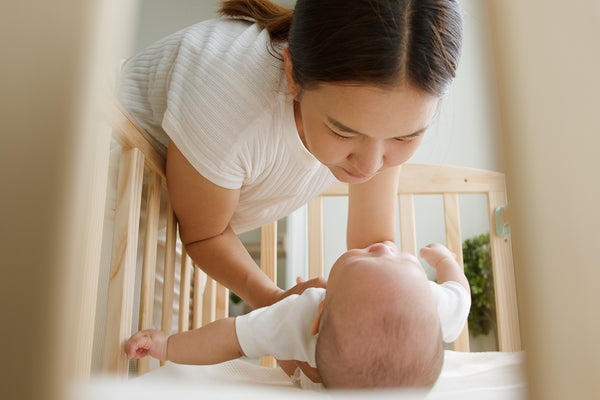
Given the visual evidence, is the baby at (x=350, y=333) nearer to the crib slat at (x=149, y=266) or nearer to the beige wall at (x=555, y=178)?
the crib slat at (x=149, y=266)

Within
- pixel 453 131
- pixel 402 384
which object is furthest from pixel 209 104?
pixel 453 131

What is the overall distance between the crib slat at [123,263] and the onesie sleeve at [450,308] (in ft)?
1.39

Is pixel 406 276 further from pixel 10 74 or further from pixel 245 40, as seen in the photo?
pixel 10 74

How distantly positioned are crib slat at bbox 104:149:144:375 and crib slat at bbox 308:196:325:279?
687 millimetres

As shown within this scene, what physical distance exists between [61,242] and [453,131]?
928mm

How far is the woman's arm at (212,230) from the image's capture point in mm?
658

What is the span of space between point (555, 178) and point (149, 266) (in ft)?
1.80

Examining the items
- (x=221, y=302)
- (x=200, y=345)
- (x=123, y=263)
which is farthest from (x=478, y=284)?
(x=123, y=263)

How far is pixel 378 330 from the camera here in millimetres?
534

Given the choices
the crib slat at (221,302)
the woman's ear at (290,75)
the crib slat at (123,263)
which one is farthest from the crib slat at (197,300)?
the woman's ear at (290,75)

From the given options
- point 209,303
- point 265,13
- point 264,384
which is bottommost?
point 264,384

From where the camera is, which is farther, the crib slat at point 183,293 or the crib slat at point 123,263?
the crib slat at point 183,293

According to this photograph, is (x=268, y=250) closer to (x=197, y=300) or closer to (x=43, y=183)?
(x=197, y=300)

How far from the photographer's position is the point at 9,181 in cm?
17
